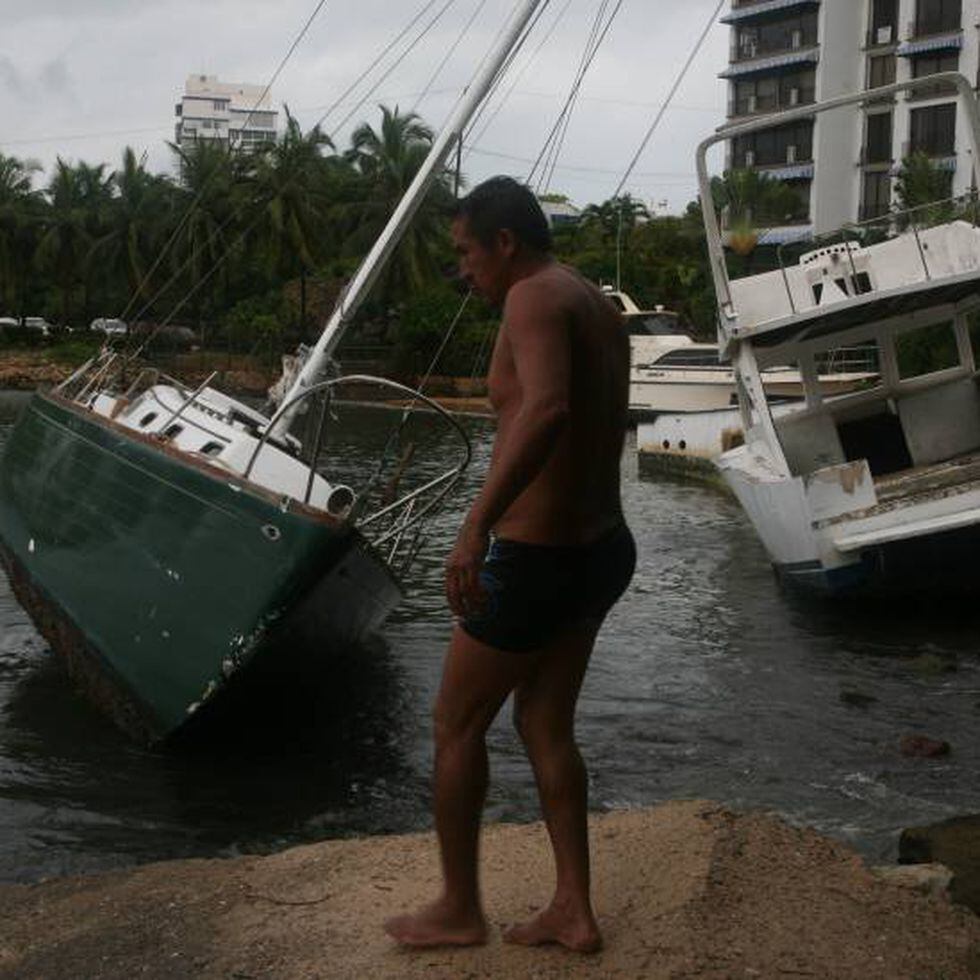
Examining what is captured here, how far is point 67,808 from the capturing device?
28.3 feet

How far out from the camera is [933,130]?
60.6 m

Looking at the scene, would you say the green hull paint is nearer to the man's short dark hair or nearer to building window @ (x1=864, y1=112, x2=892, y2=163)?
the man's short dark hair

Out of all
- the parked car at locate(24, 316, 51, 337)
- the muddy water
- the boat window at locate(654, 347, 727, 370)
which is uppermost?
the parked car at locate(24, 316, 51, 337)

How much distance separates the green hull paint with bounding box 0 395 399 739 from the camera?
349 inches

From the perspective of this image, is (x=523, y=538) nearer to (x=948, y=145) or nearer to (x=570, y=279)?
(x=570, y=279)

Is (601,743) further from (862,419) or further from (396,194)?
(396,194)

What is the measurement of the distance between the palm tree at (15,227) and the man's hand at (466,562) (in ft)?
228

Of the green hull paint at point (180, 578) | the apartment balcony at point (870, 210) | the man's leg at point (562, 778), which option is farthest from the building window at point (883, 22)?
the man's leg at point (562, 778)

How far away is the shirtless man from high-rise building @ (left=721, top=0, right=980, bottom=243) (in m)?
58.2

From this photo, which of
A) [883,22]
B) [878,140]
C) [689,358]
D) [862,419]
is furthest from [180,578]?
[883,22]

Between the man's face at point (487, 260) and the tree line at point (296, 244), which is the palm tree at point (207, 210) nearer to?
the tree line at point (296, 244)

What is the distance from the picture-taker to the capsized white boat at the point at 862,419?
538 inches

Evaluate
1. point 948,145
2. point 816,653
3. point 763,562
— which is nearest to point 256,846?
point 816,653

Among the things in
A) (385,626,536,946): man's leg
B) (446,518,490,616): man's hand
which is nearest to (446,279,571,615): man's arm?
(446,518,490,616): man's hand
